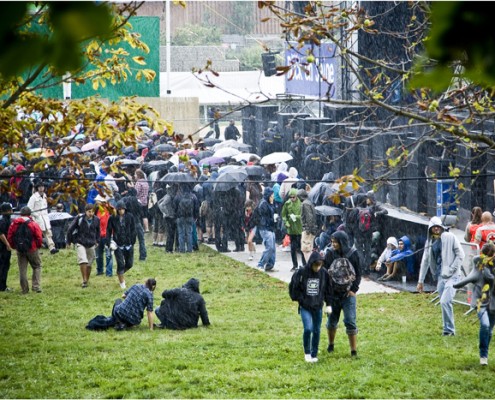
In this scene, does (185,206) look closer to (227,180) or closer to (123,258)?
(227,180)

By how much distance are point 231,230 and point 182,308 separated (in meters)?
7.48

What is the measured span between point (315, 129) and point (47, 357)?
14.9 metres

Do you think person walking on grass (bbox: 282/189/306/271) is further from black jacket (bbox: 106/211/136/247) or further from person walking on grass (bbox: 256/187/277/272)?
black jacket (bbox: 106/211/136/247)

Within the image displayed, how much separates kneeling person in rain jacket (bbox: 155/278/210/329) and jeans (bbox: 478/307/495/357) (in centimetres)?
444

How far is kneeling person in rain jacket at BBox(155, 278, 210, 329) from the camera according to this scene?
43.5ft

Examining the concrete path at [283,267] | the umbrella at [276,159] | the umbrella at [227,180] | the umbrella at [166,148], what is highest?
the umbrella at [166,148]

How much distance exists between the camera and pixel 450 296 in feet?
39.4

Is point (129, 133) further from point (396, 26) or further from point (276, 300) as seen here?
point (396, 26)

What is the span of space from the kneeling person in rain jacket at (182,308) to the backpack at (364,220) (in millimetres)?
4234

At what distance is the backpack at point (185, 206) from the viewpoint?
19844 millimetres

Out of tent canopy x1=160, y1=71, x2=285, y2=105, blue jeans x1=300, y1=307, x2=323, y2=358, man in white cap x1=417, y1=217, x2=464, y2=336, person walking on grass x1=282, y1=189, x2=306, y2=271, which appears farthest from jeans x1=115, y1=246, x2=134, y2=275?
tent canopy x1=160, y1=71, x2=285, y2=105

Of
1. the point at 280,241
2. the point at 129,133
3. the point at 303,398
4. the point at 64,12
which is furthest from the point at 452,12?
the point at 280,241

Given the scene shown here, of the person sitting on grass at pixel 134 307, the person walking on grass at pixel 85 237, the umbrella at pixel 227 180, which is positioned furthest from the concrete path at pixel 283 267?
the person sitting on grass at pixel 134 307

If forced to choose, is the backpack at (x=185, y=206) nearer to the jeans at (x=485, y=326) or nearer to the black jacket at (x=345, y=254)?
the black jacket at (x=345, y=254)
